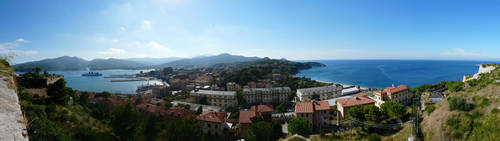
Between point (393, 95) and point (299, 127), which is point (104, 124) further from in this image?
point (393, 95)

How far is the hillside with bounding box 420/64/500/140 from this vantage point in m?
12.3

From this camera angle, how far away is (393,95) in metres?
26.7

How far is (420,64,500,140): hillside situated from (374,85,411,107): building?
813 cm

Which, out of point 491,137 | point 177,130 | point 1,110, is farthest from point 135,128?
point 491,137

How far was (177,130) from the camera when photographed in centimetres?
1078

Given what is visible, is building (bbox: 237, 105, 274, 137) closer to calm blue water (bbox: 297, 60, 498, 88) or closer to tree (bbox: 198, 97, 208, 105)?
tree (bbox: 198, 97, 208, 105)

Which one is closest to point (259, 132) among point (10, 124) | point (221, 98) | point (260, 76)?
point (10, 124)

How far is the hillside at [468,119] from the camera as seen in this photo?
12273 mm

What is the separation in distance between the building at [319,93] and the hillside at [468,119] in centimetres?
1987

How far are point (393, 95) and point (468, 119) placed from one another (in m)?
13.5

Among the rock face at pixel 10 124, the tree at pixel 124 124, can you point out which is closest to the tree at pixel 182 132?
the tree at pixel 124 124

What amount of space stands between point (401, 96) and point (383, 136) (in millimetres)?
15361

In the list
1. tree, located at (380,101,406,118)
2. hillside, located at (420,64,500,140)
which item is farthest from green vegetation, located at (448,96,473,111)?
tree, located at (380,101,406,118)

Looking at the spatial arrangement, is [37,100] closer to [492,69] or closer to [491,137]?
[491,137]
